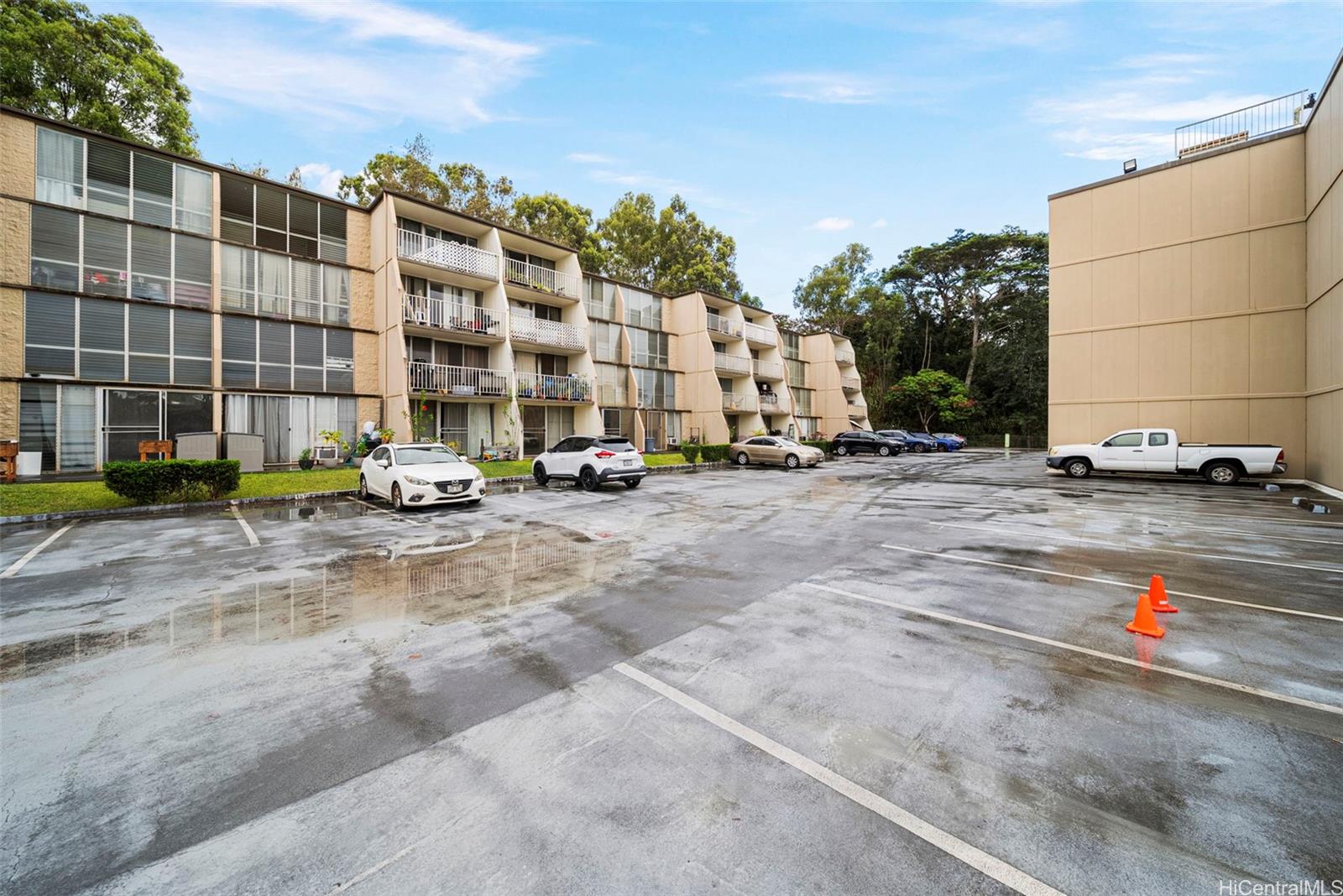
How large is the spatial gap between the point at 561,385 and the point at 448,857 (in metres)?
22.7

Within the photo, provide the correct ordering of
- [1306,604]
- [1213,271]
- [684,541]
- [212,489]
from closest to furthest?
[1306,604] < [684,541] < [212,489] < [1213,271]

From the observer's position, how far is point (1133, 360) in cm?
1992

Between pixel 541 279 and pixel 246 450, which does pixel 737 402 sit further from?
pixel 246 450

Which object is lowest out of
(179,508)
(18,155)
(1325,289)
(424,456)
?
(179,508)

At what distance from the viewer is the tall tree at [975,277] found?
151 feet

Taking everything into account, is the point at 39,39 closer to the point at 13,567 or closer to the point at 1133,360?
the point at 13,567

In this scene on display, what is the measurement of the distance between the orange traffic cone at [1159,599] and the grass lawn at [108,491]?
1580cm

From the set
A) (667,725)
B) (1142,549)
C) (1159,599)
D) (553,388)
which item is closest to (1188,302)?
(1142,549)

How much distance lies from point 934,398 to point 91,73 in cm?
5197

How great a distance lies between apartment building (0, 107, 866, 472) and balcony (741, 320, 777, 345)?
1051cm

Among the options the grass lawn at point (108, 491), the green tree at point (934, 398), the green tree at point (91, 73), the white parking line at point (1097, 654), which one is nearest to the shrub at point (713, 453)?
the grass lawn at point (108, 491)

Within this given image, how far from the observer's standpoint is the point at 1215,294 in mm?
18328

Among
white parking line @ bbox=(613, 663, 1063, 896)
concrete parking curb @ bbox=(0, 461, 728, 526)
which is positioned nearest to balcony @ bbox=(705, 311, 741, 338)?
concrete parking curb @ bbox=(0, 461, 728, 526)

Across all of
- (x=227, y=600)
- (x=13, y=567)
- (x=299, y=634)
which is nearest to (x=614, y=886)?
(x=299, y=634)
